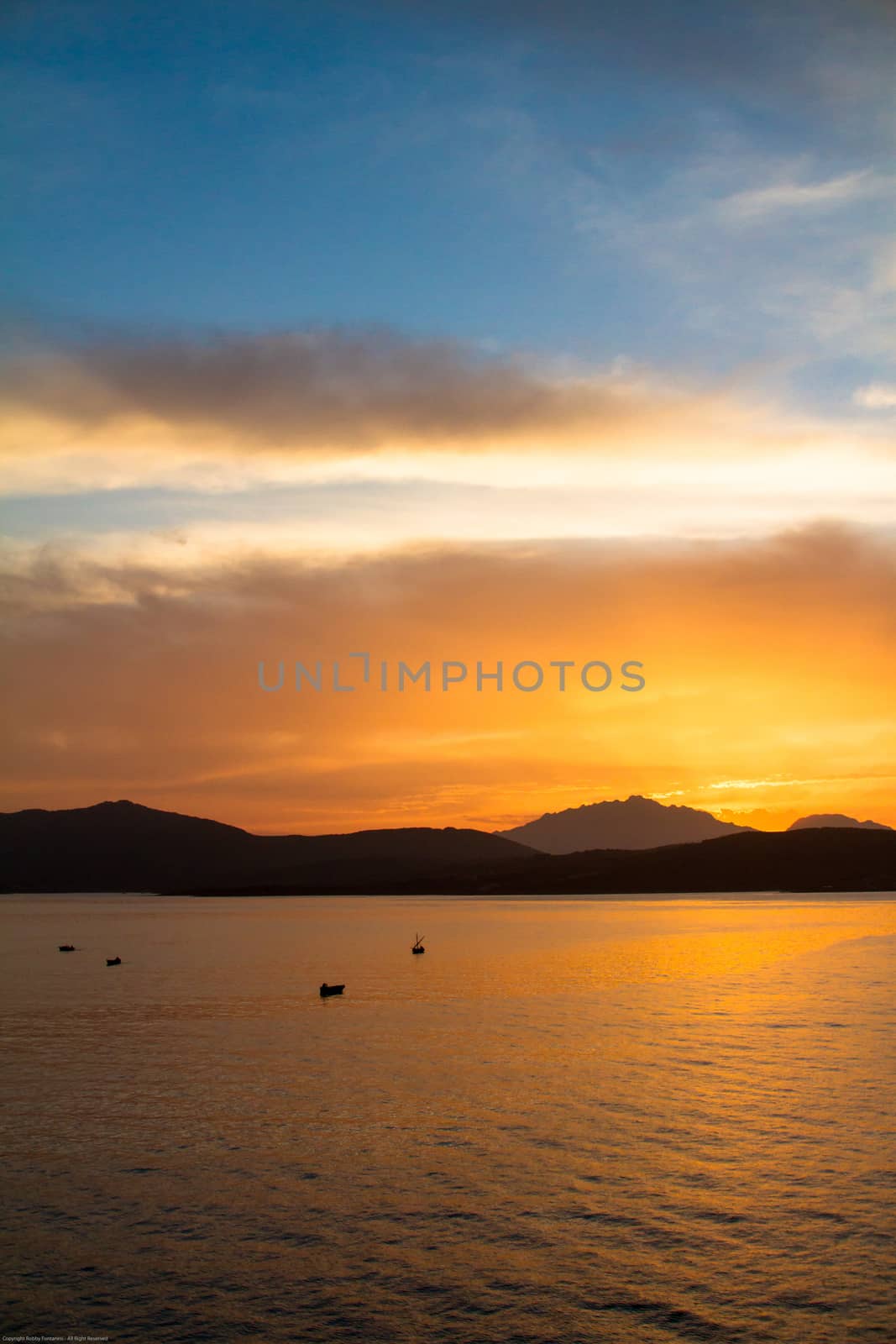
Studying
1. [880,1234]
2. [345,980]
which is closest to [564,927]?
[345,980]

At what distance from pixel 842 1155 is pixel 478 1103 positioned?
41.0ft

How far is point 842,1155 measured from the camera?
104 ft

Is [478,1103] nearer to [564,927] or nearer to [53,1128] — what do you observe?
[53,1128]

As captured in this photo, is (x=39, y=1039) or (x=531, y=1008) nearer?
(x=39, y=1039)

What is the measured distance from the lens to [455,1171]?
100ft

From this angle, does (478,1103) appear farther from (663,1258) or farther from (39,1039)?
(39,1039)

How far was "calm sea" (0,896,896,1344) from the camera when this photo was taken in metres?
21.6

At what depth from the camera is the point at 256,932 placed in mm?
161875

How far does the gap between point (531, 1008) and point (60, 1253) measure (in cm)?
4348

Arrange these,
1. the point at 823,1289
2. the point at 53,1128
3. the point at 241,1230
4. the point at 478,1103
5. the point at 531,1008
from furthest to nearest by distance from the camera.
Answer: the point at 531,1008 < the point at 478,1103 < the point at 53,1128 < the point at 241,1230 < the point at 823,1289

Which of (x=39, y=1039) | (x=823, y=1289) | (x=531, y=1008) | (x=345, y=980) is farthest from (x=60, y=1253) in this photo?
(x=345, y=980)

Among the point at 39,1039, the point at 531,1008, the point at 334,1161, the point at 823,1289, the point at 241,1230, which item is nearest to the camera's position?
the point at 823,1289

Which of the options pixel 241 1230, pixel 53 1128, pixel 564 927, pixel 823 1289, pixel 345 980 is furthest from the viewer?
pixel 564 927

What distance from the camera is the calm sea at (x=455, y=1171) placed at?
2162cm
